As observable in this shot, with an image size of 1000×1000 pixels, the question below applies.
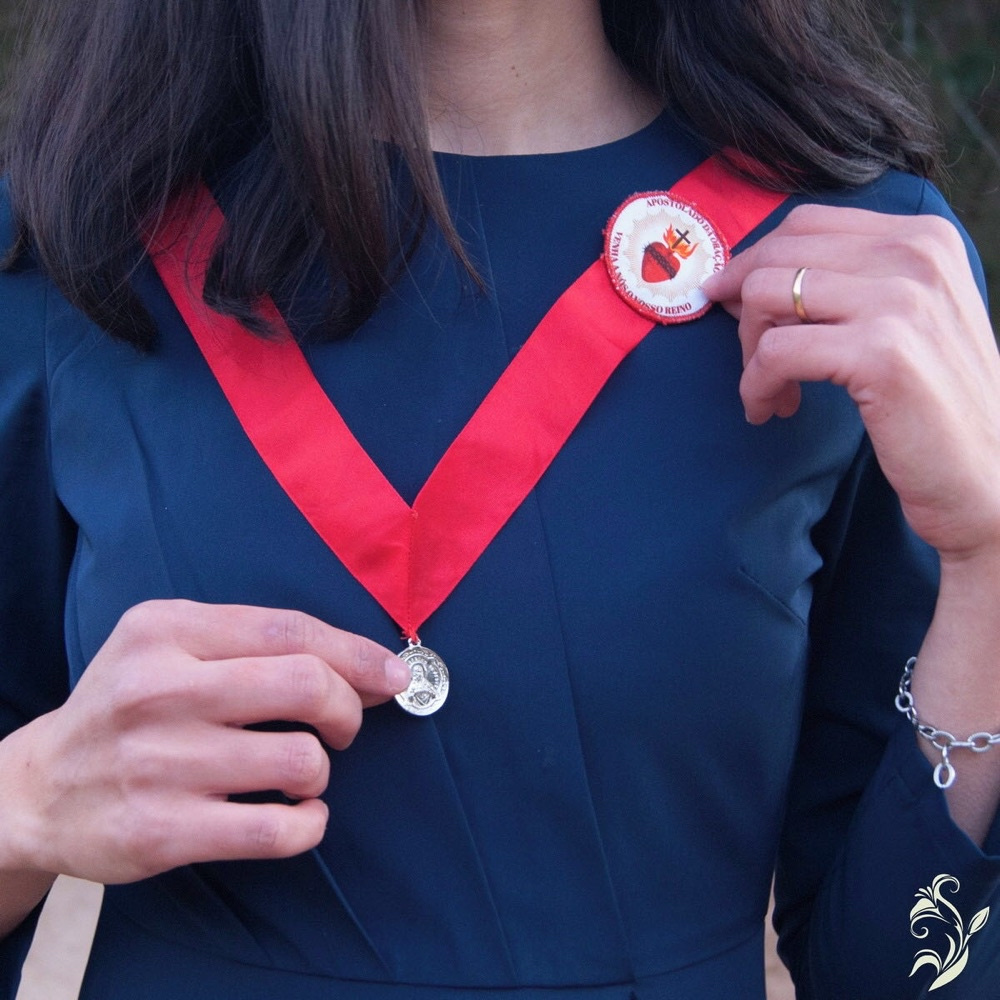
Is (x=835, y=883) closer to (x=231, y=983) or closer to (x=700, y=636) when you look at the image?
(x=700, y=636)

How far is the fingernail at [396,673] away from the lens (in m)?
1.23

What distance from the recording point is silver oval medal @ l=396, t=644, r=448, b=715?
130cm

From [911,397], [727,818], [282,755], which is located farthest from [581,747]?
[911,397]

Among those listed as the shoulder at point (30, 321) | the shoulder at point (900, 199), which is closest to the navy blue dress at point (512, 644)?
the shoulder at point (30, 321)

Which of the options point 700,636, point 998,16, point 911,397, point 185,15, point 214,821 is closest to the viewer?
point 214,821

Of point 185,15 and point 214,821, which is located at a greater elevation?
point 185,15

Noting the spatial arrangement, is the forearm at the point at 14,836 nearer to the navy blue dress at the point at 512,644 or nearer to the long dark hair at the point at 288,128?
the navy blue dress at the point at 512,644

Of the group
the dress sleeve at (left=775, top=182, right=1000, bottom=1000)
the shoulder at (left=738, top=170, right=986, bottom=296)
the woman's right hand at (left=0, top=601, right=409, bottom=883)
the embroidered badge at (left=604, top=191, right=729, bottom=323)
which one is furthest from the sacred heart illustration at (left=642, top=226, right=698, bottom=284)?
the woman's right hand at (left=0, top=601, right=409, bottom=883)

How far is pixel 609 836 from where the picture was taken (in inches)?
54.4

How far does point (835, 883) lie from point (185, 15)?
114 cm

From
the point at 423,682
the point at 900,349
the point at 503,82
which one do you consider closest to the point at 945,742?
the point at 900,349

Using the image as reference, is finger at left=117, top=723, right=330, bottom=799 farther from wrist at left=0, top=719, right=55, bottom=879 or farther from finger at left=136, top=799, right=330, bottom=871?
wrist at left=0, top=719, right=55, bottom=879

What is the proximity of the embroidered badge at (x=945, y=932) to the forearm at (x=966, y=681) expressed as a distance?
0.21 ft

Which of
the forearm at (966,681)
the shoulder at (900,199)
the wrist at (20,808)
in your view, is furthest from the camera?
the shoulder at (900,199)
